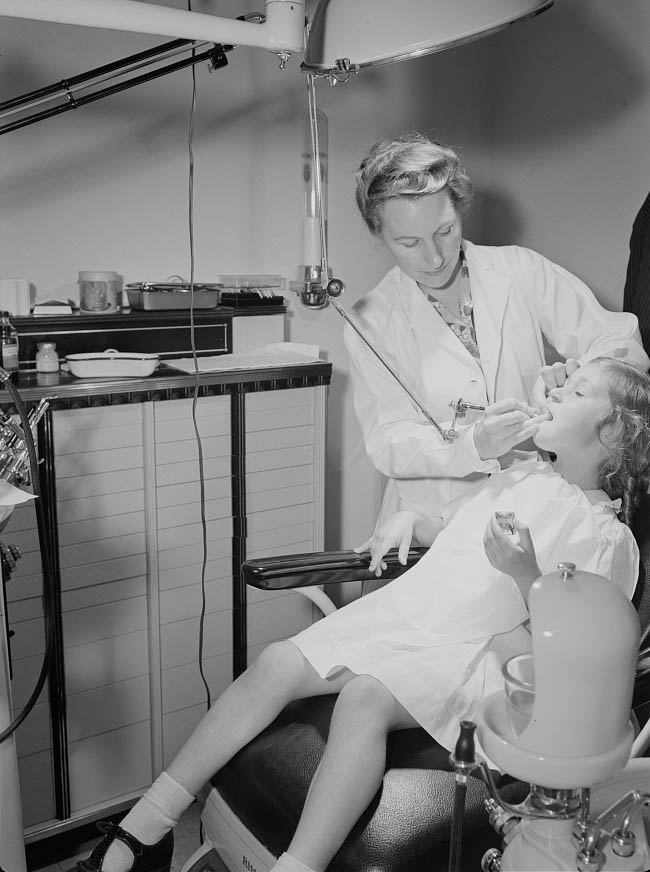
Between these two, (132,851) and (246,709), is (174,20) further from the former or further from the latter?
(132,851)

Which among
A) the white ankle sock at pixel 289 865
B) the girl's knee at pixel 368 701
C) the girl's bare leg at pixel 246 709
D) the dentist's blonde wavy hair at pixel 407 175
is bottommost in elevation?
the white ankle sock at pixel 289 865

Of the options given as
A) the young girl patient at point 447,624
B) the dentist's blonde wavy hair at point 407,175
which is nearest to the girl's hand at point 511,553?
the young girl patient at point 447,624

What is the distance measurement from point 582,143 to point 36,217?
1741mm

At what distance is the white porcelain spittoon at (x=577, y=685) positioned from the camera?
0.80m

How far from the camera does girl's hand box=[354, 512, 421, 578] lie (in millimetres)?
1902

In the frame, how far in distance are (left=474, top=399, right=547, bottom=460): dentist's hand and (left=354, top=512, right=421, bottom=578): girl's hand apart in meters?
0.27

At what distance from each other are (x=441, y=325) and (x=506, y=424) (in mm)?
522

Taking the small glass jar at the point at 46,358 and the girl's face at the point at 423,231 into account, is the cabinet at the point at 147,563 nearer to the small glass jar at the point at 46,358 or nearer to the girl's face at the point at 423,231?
the small glass jar at the point at 46,358

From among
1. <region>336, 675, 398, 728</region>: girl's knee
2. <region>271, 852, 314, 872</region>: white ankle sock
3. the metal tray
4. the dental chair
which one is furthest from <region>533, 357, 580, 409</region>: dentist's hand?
the metal tray

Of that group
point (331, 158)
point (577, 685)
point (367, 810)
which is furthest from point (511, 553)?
point (331, 158)

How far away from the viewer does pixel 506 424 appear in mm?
1733

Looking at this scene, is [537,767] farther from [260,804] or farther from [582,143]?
[582,143]

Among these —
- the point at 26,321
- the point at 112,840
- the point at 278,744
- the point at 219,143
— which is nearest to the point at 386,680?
the point at 278,744

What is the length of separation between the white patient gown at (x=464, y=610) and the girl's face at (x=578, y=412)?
0.10 meters
